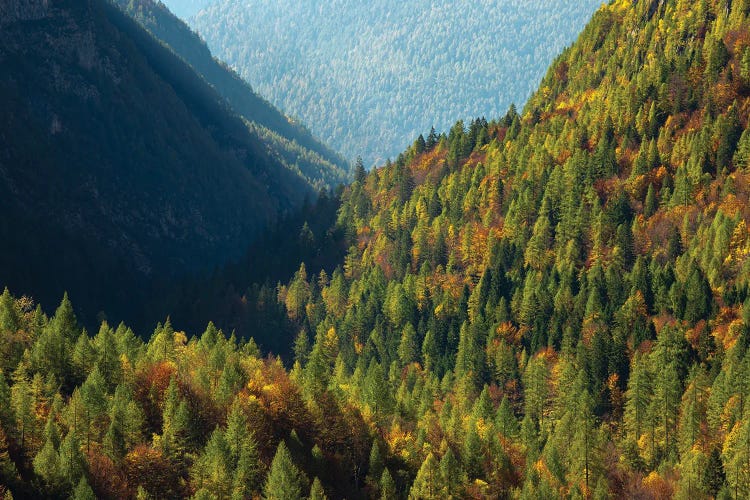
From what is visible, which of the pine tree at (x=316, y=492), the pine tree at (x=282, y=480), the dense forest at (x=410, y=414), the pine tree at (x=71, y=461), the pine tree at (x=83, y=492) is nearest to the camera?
the pine tree at (x=83, y=492)

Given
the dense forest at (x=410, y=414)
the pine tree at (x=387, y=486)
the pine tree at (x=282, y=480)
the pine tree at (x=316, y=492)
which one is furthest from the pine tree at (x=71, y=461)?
the pine tree at (x=387, y=486)

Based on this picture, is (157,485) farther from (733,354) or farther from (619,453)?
(733,354)

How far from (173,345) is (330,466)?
3456 cm

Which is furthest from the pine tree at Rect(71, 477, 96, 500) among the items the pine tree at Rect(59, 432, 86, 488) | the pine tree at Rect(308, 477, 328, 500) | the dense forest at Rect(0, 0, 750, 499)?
the pine tree at Rect(308, 477, 328, 500)

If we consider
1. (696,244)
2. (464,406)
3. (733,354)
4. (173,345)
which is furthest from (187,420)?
(696,244)

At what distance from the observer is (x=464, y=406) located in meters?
172

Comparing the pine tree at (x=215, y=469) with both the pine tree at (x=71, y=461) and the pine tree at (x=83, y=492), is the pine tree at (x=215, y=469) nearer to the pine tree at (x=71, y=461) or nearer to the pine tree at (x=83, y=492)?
the pine tree at (x=71, y=461)

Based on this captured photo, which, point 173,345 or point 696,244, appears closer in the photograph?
point 173,345

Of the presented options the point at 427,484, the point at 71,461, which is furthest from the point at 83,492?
the point at 427,484

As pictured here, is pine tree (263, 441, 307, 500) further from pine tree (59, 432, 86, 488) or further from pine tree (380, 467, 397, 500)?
pine tree (59, 432, 86, 488)

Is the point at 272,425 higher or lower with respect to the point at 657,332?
lower

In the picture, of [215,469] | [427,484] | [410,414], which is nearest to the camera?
[215,469]

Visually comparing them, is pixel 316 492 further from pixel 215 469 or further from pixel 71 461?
pixel 71 461

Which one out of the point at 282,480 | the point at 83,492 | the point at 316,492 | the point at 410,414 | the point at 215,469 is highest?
the point at 410,414
